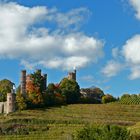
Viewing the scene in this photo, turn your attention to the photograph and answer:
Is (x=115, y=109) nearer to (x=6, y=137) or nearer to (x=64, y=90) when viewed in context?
(x=64, y=90)

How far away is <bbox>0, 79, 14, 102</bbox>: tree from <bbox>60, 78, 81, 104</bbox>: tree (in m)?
11.3

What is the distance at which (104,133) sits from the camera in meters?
54.6

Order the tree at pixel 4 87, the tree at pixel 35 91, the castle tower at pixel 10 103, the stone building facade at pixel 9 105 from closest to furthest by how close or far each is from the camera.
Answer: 1. the castle tower at pixel 10 103
2. the stone building facade at pixel 9 105
3. the tree at pixel 35 91
4. the tree at pixel 4 87

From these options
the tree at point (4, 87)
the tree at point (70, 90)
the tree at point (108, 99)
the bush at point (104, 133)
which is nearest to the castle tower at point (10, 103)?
the tree at point (4, 87)

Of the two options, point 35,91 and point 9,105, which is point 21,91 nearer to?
point 35,91

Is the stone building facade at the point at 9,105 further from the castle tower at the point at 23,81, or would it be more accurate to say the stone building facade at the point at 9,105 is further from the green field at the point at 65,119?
the castle tower at the point at 23,81

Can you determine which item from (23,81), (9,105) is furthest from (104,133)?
(23,81)

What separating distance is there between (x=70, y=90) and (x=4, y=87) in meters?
15.0

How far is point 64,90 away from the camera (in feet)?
371

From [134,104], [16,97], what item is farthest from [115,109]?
[16,97]

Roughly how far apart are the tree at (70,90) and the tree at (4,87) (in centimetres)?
1126

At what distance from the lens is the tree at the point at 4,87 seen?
11559cm

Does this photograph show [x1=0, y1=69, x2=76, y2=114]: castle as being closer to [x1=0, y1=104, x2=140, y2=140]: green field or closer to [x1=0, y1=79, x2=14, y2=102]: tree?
[x1=0, y1=79, x2=14, y2=102]: tree

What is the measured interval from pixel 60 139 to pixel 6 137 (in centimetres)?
961
